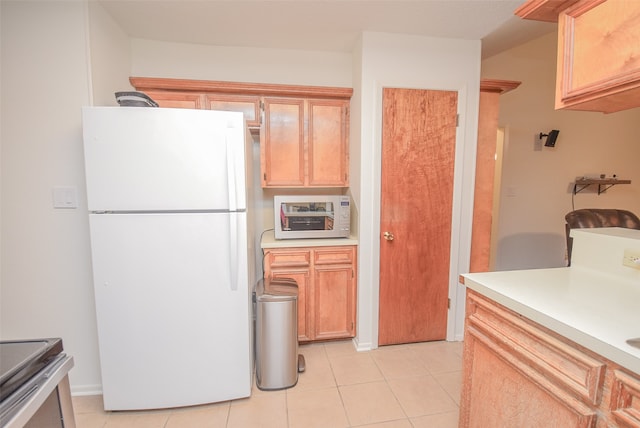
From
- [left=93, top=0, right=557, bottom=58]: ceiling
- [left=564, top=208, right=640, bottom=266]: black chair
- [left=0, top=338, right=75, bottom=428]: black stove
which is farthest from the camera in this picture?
[left=564, top=208, right=640, bottom=266]: black chair

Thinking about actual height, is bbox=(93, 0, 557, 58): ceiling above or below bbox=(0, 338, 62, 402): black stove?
above

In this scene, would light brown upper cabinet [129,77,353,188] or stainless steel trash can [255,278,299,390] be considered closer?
stainless steel trash can [255,278,299,390]

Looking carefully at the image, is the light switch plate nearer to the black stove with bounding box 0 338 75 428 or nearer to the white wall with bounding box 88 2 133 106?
the white wall with bounding box 88 2 133 106

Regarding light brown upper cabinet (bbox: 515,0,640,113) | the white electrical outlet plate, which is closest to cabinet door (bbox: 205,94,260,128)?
light brown upper cabinet (bbox: 515,0,640,113)

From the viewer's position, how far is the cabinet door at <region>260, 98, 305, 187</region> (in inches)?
84.7

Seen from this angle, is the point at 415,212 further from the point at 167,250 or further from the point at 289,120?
the point at 167,250

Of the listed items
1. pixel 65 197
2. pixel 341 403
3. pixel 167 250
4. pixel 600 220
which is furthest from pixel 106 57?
pixel 600 220

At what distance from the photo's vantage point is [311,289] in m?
2.13

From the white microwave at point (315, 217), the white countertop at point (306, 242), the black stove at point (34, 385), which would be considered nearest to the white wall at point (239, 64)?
the white microwave at point (315, 217)

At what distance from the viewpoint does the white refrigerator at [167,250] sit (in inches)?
54.4

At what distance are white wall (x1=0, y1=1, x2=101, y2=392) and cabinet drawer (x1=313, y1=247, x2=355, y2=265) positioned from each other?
1442mm

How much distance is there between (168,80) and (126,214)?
1.13 metres

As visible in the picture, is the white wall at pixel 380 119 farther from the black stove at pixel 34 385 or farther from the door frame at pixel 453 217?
the black stove at pixel 34 385

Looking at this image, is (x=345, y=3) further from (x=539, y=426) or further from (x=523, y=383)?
(x=539, y=426)
